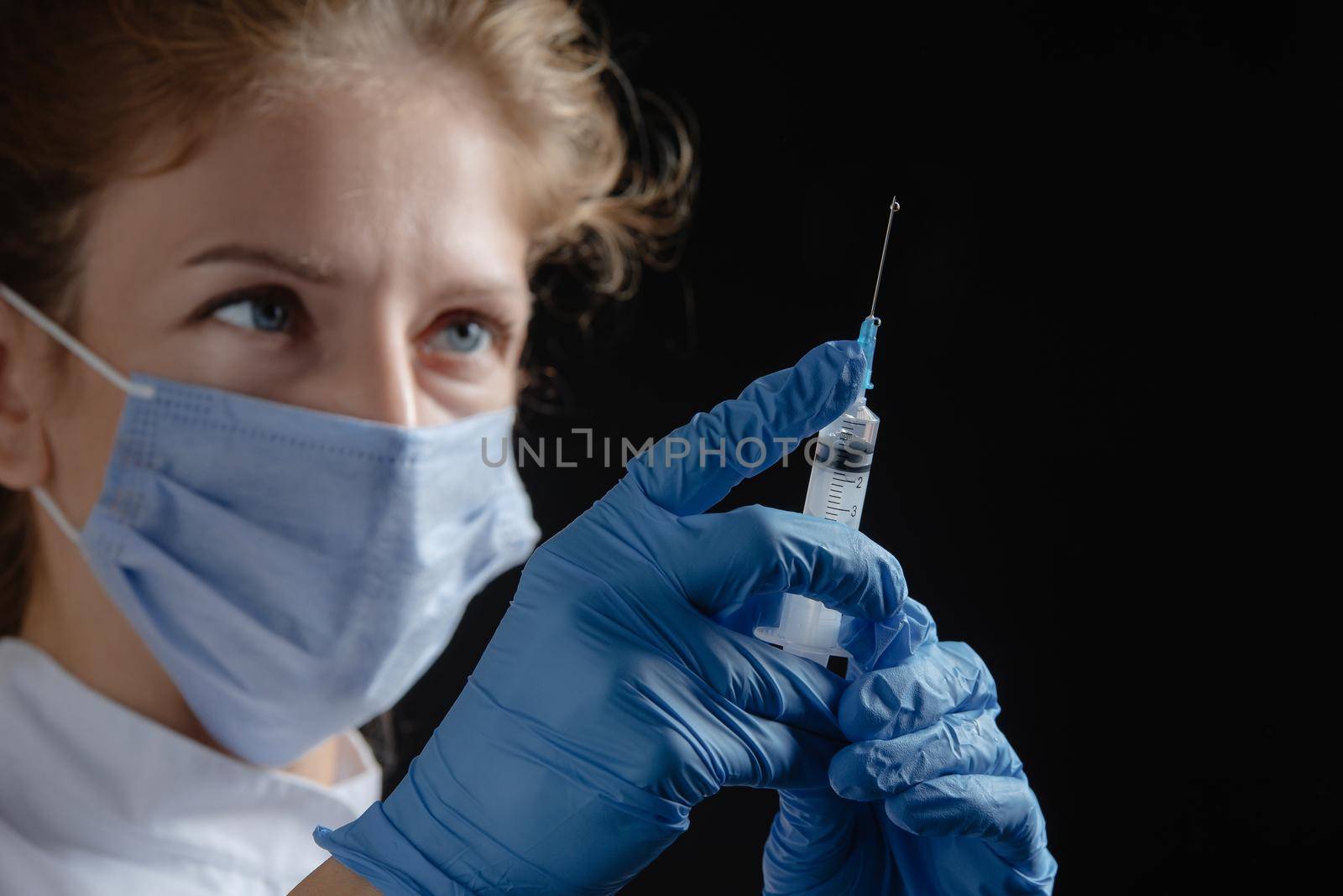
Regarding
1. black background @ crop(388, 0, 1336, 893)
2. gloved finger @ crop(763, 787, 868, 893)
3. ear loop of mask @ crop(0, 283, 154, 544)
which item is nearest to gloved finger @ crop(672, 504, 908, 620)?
gloved finger @ crop(763, 787, 868, 893)

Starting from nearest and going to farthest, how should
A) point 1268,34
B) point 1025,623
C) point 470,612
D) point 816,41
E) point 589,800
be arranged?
point 589,800
point 1268,34
point 1025,623
point 816,41
point 470,612

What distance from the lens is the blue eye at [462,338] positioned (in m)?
1.52

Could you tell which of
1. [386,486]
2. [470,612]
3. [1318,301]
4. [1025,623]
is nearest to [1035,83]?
[1318,301]

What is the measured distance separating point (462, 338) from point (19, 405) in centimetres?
58

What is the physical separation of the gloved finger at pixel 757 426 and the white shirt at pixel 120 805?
2.81 ft

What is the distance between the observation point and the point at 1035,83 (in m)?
1.35

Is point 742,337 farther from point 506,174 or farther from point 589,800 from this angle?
point 589,800

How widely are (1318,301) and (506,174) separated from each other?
1091 millimetres

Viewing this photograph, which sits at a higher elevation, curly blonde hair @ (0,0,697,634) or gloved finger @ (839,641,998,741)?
curly blonde hair @ (0,0,697,634)

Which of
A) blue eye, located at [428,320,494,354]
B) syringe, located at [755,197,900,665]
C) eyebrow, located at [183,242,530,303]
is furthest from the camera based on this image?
blue eye, located at [428,320,494,354]

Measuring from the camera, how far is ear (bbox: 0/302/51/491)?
141cm

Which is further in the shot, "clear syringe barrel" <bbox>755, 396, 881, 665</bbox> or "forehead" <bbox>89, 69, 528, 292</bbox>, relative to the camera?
"forehead" <bbox>89, 69, 528, 292</bbox>

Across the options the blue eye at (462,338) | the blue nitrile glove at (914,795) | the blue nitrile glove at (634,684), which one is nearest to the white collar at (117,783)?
the blue nitrile glove at (634,684)

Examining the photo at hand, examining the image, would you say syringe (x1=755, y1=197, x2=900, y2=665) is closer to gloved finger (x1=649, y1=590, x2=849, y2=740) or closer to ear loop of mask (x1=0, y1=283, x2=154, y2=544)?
gloved finger (x1=649, y1=590, x2=849, y2=740)
